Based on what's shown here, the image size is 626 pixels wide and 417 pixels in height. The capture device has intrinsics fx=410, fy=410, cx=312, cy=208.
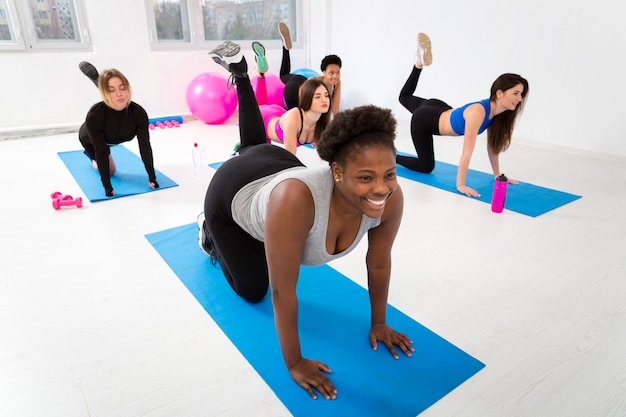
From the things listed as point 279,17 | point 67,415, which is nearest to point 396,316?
point 67,415

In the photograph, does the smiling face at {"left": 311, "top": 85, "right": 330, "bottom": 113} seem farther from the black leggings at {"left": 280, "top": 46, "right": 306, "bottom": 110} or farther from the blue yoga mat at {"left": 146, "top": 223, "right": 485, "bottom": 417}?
the black leggings at {"left": 280, "top": 46, "right": 306, "bottom": 110}

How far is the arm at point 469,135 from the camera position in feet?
9.41

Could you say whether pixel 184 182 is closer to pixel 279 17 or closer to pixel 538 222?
pixel 538 222

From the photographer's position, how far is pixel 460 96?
483 centimetres

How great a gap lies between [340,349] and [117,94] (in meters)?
2.26

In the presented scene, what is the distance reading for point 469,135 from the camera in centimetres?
292

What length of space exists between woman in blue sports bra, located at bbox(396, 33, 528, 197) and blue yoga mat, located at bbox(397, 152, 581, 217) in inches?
3.4

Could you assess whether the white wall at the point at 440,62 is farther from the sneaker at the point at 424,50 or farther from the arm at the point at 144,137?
the arm at the point at 144,137

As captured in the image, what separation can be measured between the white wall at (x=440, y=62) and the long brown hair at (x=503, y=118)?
1.65 metres

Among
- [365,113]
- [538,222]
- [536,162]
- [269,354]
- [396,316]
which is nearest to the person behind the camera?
[365,113]

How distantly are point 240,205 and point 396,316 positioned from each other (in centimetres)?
77

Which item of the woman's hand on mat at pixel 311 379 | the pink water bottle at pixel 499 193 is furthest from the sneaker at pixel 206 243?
the pink water bottle at pixel 499 193

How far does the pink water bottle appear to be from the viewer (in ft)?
8.61

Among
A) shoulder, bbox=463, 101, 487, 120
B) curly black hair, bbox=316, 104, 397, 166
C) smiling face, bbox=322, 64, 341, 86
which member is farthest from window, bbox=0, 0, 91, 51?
curly black hair, bbox=316, 104, 397, 166
